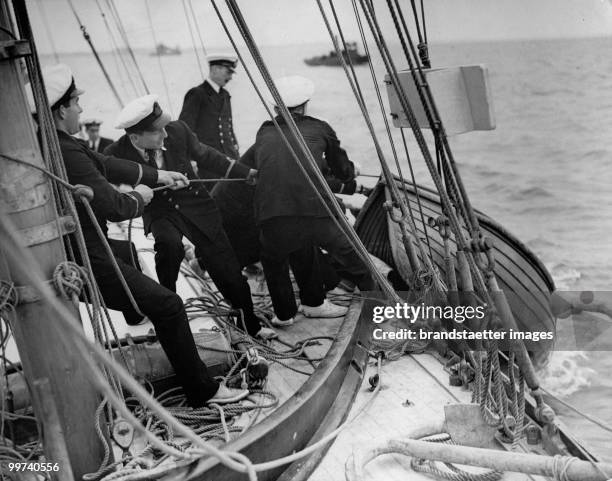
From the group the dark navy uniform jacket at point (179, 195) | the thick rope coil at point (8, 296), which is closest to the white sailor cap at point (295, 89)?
the dark navy uniform jacket at point (179, 195)

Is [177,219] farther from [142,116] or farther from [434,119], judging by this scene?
[434,119]

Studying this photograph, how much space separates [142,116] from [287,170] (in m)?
0.83

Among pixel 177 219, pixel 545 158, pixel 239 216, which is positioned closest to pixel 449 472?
pixel 177 219

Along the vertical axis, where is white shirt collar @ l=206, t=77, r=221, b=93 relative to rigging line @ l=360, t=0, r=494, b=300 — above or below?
above

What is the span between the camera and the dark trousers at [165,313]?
253 cm

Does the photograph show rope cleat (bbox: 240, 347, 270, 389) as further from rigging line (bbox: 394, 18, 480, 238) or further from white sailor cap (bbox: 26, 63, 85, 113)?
white sailor cap (bbox: 26, 63, 85, 113)

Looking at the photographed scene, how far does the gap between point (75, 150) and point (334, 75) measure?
1314 inches

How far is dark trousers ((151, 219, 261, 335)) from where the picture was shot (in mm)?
3418

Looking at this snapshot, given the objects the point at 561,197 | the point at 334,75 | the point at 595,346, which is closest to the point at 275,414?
the point at 595,346

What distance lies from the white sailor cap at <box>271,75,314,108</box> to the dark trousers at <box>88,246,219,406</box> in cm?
139

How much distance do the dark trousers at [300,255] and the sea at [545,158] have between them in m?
1.54

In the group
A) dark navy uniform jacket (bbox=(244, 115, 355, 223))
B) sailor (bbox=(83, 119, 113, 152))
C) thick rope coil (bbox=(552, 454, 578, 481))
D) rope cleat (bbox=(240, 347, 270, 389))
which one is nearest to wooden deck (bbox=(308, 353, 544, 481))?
thick rope coil (bbox=(552, 454, 578, 481))

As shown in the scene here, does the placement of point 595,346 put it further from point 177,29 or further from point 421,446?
point 177,29

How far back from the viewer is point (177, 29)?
21109mm
